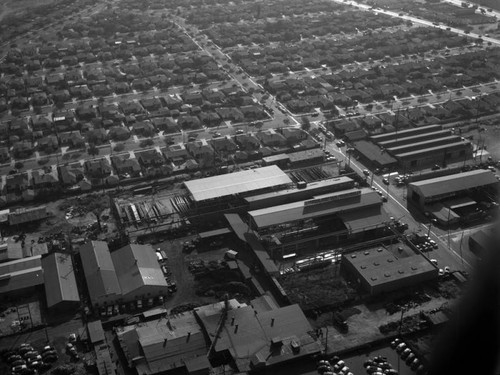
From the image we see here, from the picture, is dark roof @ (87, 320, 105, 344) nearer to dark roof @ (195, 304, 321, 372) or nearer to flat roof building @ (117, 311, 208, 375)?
flat roof building @ (117, 311, 208, 375)

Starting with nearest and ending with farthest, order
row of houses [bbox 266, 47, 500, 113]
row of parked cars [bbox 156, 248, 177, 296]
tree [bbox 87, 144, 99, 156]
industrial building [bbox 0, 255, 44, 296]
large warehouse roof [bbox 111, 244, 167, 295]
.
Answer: large warehouse roof [bbox 111, 244, 167, 295] → industrial building [bbox 0, 255, 44, 296] → row of parked cars [bbox 156, 248, 177, 296] → tree [bbox 87, 144, 99, 156] → row of houses [bbox 266, 47, 500, 113]

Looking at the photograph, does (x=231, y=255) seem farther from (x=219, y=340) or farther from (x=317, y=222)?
(x=219, y=340)

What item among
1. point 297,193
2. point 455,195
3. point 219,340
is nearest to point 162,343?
point 219,340

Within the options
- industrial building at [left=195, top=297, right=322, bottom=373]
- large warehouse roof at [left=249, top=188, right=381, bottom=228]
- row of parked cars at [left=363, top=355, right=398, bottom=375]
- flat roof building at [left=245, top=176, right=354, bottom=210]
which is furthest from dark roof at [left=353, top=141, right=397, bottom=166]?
row of parked cars at [left=363, top=355, right=398, bottom=375]

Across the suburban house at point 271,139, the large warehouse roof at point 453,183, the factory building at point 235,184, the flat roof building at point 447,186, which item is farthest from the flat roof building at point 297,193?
the suburban house at point 271,139

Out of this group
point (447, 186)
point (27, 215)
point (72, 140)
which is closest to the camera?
point (27, 215)

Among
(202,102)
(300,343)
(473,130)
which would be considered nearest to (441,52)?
(473,130)
